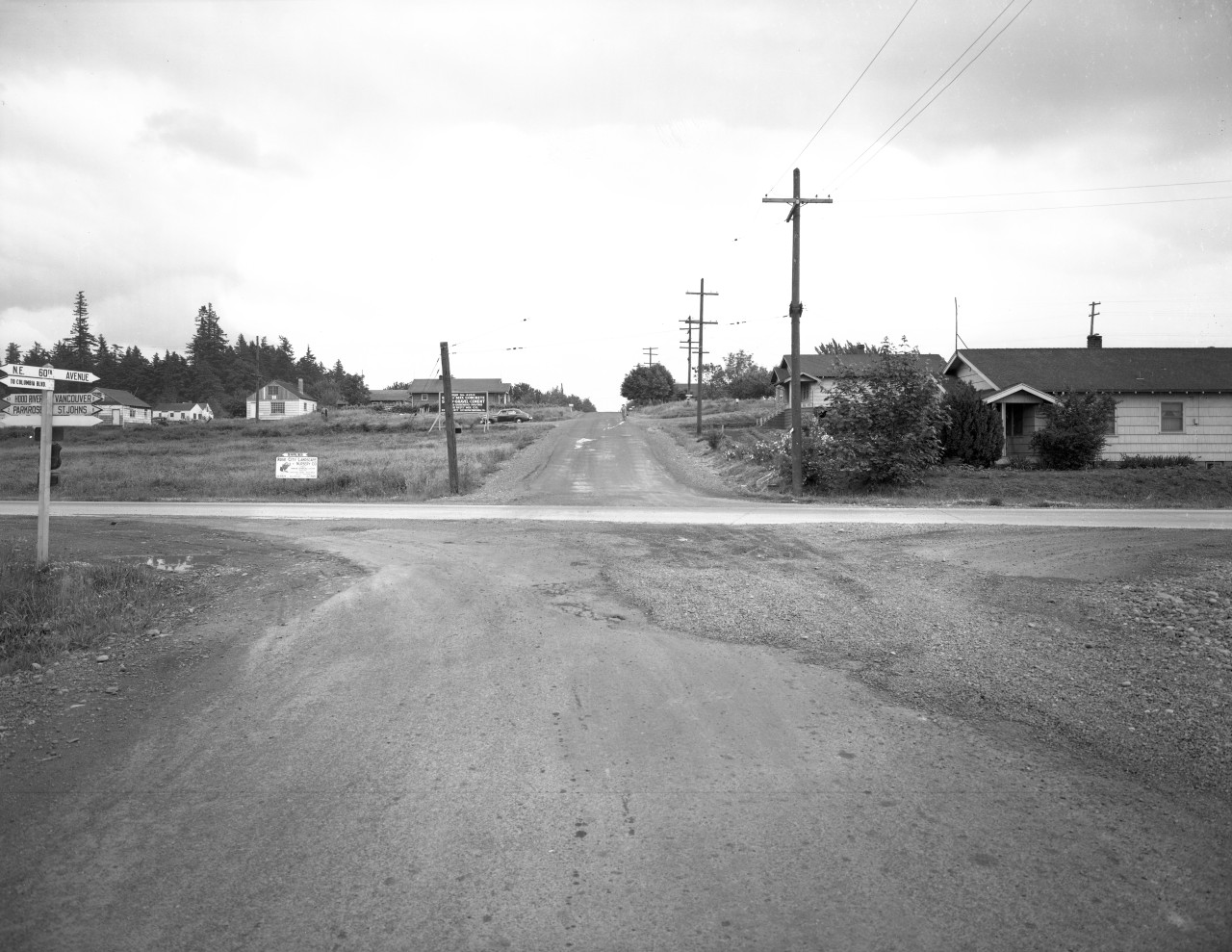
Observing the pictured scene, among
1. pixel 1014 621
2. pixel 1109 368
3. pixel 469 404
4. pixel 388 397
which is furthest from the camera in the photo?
pixel 388 397

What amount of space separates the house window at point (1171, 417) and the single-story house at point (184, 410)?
360ft

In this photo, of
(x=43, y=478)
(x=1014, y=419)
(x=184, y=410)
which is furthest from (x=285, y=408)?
(x=43, y=478)

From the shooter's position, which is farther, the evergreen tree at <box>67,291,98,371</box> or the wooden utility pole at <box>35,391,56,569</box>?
the evergreen tree at <box>67,291,98,371</box>

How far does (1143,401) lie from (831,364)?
14.4 metres

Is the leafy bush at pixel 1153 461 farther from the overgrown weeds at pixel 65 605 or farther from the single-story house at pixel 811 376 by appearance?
the overgrown weeds at pixel 65 605

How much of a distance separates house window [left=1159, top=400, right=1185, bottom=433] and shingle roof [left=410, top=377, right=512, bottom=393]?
287 ft

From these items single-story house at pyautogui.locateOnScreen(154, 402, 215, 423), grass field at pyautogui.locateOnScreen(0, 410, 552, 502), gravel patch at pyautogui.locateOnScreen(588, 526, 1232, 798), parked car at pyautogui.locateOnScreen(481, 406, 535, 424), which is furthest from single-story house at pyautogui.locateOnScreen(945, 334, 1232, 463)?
single-story house at pyautogui.locateOnScreen(154, 402, 215, 423)

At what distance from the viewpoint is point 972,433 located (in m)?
29.5

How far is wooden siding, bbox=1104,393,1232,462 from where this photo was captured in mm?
31250

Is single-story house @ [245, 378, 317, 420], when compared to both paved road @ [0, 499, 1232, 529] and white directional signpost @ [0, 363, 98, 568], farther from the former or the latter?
white directional signpost @ [0, 363, 98, 568]

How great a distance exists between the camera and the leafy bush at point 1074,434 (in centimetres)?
2880

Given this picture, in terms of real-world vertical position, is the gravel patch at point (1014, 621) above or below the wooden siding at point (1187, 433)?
below

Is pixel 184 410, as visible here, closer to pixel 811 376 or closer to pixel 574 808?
pixel 811 376

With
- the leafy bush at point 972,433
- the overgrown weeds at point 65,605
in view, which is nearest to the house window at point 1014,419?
the leafy bush at point 972,433
